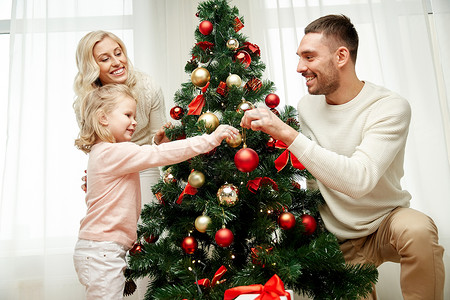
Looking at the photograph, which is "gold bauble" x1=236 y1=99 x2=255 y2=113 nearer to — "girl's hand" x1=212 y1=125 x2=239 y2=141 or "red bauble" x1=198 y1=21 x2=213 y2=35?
"girl's hand" x1=212 y1=125 x2=239 y2=141

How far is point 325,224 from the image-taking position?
1537mm

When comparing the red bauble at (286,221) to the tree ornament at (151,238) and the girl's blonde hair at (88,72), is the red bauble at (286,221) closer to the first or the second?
the tree ornament at (151,238)

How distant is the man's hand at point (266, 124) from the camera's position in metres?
1.23

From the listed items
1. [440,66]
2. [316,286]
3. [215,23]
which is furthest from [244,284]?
[440,66]

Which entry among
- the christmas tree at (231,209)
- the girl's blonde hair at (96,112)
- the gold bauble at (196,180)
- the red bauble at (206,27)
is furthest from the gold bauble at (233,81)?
the girl's blonde hair at (96,112)

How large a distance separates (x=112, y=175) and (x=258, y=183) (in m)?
0.54

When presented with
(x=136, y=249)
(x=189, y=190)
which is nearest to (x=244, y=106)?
(x=189, y=190)

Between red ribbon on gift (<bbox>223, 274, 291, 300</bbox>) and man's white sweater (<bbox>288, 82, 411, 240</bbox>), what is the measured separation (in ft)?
1.33

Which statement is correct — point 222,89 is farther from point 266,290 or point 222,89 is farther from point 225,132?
point 266,290

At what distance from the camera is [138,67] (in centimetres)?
236

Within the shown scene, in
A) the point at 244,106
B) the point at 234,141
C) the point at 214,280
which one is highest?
the point at 244,106

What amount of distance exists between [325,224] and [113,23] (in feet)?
6.01

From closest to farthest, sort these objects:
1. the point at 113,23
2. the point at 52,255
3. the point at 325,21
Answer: the point at 325,21, the point at 52,255, the point at 113,23

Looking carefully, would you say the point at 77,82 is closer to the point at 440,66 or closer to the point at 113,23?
the point at 113,23
